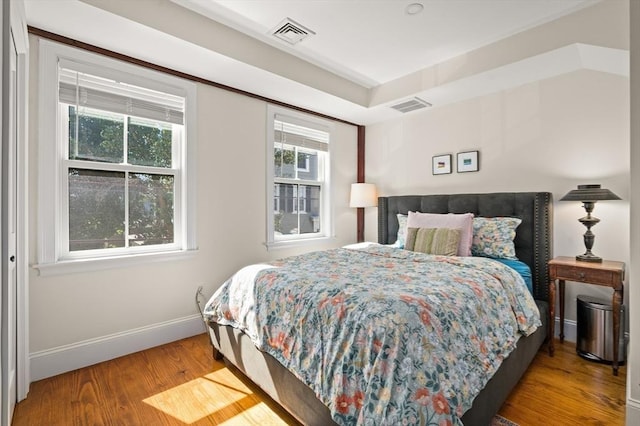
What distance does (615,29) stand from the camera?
2.19 metres

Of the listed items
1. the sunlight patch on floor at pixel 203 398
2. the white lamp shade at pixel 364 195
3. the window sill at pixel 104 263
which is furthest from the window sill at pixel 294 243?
the sunlight patch on floor at pixel 203 398

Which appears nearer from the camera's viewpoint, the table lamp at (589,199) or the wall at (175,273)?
the wall at (175,273)

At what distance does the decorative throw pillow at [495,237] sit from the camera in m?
2.78

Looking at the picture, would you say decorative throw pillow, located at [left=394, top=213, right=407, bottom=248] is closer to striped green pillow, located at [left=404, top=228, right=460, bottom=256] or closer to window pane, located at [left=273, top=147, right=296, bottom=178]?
striped green pillow, located at [left=404, top=228, right=460, bottom=256]

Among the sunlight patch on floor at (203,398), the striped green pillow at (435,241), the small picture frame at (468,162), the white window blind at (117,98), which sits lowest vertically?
the sunlight patch on floor at (203,398)

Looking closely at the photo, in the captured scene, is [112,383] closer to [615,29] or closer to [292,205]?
[292,205]

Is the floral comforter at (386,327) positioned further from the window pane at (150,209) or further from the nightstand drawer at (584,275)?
the window pane at (150,209)

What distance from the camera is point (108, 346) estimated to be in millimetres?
2430

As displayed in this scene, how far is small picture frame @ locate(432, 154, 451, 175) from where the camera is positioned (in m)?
3.56

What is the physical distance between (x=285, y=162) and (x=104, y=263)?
2.05 metres

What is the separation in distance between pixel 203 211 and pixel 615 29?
3454mm

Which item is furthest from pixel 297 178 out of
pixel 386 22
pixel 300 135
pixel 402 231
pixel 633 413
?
pixel 633 413

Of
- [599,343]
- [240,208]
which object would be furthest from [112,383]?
[599,343]

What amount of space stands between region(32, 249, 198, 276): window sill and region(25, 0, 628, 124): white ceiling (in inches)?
62.9
